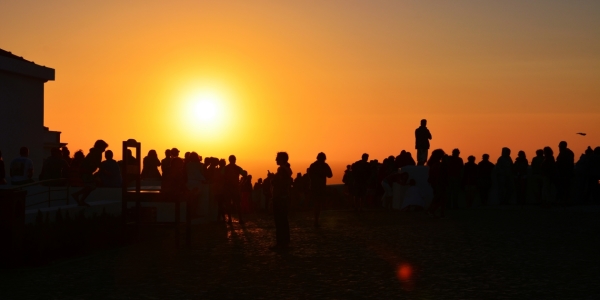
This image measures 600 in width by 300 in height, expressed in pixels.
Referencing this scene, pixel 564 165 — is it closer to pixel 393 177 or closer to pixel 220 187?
pixel 393 177

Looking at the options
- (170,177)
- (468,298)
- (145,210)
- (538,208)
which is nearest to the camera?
(468,298)

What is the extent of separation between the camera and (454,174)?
2642 cm

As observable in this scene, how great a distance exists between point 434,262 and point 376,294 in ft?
10.7

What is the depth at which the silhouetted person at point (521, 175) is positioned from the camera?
92.4 ft

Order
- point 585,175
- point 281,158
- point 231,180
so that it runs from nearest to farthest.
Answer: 1. point 281,158
2. point 231,180
3. point 585,175

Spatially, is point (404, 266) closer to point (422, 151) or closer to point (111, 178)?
point (111, 178)

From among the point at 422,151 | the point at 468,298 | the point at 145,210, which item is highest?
the point at 422,151

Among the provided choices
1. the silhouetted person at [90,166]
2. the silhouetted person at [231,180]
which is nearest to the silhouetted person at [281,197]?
the silhouetted person at [90,166]

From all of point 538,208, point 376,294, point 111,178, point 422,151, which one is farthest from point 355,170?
point 376,294

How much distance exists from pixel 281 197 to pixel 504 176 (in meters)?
13.2

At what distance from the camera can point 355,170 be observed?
26.4m

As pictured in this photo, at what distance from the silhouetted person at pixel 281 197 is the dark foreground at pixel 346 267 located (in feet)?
1.15

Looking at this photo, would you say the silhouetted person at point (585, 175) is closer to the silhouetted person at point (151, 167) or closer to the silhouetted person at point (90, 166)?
the silhouetted person at point (151, 167)

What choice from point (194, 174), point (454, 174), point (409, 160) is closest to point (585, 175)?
point (454, 174)
